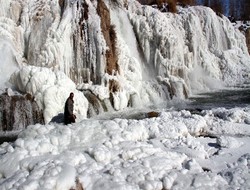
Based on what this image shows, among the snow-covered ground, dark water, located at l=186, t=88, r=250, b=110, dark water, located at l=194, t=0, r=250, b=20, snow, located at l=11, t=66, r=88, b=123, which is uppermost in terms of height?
dark water, located at l=194, t=0, r=250, b=20

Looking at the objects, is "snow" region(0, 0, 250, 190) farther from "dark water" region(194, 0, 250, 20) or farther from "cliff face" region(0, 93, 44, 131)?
"dark water" region(194, 0, 250, 20)

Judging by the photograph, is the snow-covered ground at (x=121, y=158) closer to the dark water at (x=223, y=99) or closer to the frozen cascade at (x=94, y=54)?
the frozen cascade at (x=94, y=54)

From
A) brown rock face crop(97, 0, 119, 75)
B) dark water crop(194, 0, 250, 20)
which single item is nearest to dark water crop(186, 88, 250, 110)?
brown rock face crop(97, 0, 119, 75)

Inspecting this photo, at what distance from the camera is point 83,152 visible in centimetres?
A: 617

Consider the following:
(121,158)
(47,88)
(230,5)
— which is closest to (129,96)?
(47,88)

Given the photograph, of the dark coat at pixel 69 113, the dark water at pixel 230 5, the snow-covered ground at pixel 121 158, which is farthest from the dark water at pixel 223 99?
the dark water at pixel 230 5

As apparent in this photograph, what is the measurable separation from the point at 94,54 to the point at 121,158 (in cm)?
847

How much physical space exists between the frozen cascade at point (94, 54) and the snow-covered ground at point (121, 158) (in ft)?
13.9

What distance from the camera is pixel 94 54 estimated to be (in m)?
13.9

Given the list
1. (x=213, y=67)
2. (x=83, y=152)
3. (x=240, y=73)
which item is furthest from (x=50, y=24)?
(x=240, y=73)

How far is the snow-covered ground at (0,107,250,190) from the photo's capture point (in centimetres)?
521

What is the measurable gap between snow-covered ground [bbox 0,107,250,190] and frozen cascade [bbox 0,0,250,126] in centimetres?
422

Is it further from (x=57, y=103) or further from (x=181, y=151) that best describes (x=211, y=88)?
(x=181, y=151)

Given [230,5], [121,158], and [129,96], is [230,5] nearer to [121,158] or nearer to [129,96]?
[129,96]
